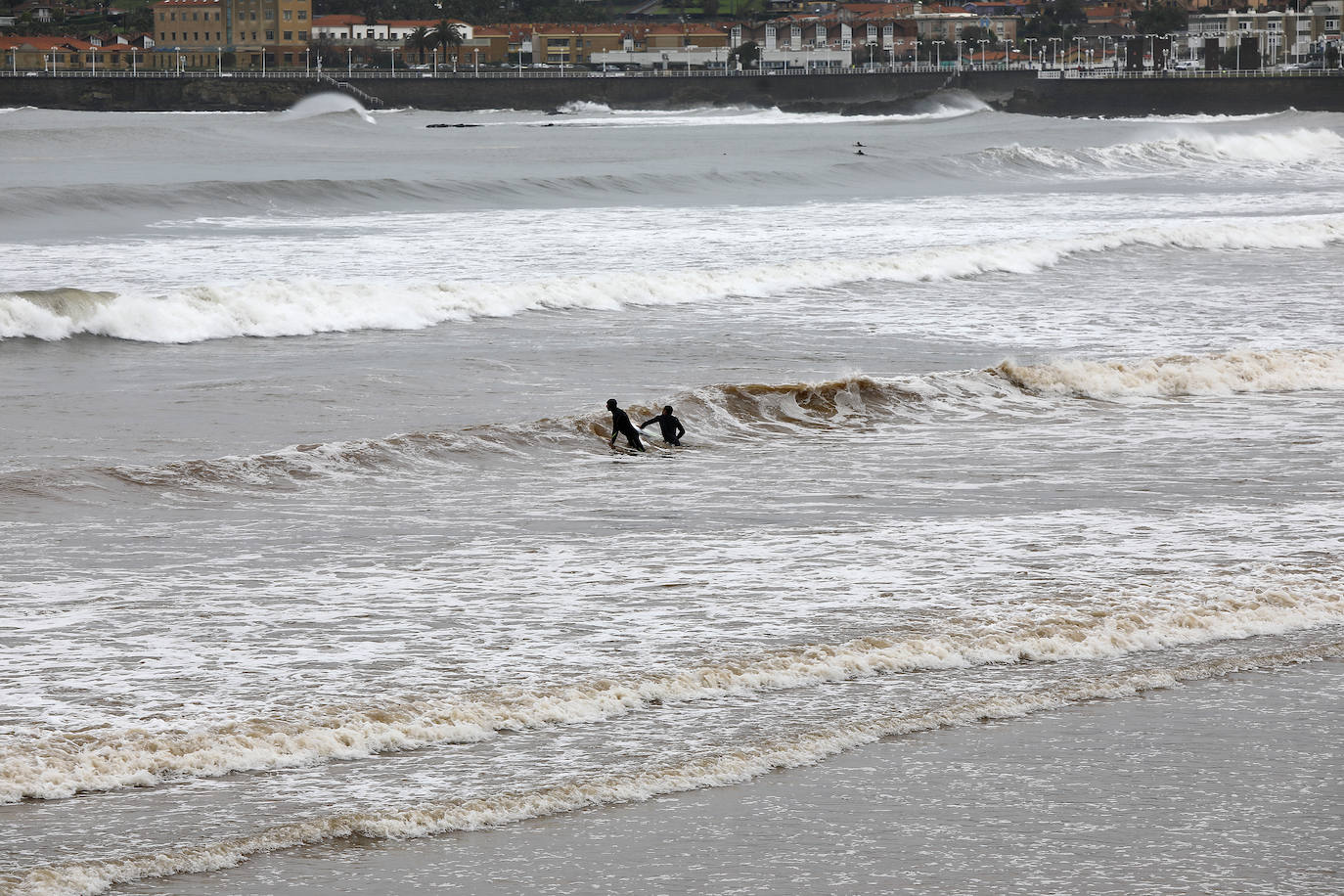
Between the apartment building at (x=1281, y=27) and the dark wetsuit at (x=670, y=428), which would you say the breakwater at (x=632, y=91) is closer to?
the apartment building at (x=1281, y=27)

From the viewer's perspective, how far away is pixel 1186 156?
7700 centimetres

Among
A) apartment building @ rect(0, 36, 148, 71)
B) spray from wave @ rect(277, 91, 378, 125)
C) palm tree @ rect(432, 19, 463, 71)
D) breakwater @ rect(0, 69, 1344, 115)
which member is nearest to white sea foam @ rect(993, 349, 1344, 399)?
breakwater @ rect(0, 69, 1344, 115)

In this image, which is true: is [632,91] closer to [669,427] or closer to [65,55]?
[65,55]

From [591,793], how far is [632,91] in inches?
5477

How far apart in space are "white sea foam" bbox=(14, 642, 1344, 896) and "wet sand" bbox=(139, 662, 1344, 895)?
0.08 metres

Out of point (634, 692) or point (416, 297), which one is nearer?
point (634, 692)

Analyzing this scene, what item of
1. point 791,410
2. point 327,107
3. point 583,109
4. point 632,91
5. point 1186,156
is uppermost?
point 632,91

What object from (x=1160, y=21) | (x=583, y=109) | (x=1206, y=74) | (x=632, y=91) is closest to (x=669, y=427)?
(x=1206, y=74)

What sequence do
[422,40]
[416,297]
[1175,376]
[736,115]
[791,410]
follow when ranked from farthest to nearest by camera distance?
1. [422,40]
2. [736,115]
3. [416,297]
4. [1175,376]
5. [791,410]

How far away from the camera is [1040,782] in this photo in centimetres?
651

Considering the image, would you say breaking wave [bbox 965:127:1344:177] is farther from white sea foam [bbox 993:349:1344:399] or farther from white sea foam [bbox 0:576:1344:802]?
white sea foam [bbox 0:576:1344:802]

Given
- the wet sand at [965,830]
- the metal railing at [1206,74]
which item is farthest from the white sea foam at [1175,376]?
the metal railing at [1206,74]

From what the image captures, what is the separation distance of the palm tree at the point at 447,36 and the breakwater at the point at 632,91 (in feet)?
139

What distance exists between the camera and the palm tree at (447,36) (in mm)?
188000
